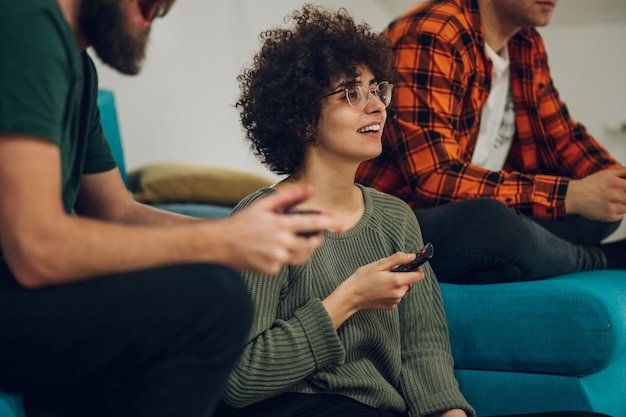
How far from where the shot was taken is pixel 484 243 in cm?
170

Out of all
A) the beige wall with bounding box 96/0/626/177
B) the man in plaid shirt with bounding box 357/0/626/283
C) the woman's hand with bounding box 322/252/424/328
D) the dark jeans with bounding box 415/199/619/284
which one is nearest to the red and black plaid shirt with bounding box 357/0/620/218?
the man in plaid shirt with bounding box 357/0/626/283

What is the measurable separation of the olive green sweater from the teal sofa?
12 centimetres

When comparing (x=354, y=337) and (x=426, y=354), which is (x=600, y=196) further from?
(x=354, y=337)

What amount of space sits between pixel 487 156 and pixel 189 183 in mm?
1234

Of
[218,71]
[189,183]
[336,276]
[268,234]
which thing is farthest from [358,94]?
[218,71]

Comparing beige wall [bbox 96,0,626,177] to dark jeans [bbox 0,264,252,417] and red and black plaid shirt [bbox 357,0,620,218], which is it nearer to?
red and black plaid shirt [bbox 357,0,620,218]

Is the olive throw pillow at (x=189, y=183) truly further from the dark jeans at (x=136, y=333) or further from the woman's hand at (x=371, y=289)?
the dark jeans at (x=136, y=333)

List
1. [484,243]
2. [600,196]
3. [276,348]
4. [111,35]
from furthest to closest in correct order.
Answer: [600,196], [484,243], [276,348], [111,35]

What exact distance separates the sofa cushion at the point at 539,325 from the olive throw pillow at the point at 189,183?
1.53 meters

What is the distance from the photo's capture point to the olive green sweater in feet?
4.27

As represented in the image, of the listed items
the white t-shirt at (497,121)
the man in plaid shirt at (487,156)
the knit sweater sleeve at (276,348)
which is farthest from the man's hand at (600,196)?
the knit sweater sleeve at (276,348)

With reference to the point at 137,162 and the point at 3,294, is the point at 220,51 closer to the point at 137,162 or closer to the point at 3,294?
the point at 137,162

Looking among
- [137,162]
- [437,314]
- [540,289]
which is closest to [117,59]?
[437,314]

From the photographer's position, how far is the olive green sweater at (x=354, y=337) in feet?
4.27
